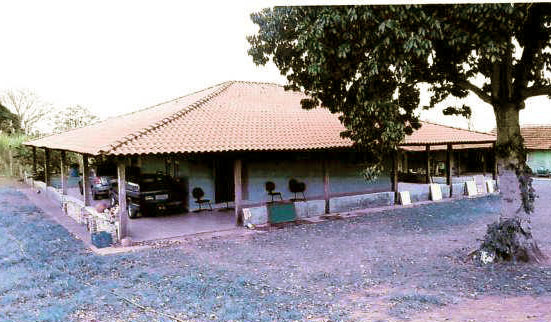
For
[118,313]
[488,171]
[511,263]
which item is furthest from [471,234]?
A: [488,171]

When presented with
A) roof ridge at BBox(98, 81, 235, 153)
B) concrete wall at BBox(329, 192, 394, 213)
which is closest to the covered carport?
concrete wall at BBox(329, 192, 394, 213)

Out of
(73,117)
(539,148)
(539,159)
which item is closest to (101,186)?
(73,117)

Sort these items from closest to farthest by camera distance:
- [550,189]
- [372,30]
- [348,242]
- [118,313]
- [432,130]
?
[118,313], [372,30], [348,242], [432,130], [550,189]

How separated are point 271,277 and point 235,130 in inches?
293

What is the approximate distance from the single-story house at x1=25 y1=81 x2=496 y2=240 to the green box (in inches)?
42.8

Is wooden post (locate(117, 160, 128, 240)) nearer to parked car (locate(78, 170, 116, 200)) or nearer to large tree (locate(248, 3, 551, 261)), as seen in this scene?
large tree (locate(248, 3, 551, 261))

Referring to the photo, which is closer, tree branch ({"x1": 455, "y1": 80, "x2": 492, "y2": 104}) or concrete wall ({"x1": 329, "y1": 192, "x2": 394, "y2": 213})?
tree branch ({"x1": 455, "y1": 80, "x2": 492, "y2": 104})

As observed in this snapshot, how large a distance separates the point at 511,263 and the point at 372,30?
6154 mm

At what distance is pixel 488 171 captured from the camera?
34.9 m

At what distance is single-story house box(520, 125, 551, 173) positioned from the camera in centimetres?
3488

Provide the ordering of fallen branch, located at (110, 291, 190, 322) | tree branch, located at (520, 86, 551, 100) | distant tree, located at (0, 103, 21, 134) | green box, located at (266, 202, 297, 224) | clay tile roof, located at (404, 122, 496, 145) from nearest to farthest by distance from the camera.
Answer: fallen branch, located at (110, 291, 190, 322) → tree branch, located at (520, 86, 551, 100) → green box, located at (266, 202, 297, 224) → clay tile roof, located at (404, 122, 496, 145) → distant tree, located at (0, 103, 21, 134)

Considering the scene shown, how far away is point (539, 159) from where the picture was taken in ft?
117

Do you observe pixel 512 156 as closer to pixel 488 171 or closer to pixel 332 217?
pixel 332 217

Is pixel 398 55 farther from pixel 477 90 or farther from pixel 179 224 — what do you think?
pixel 179 224
